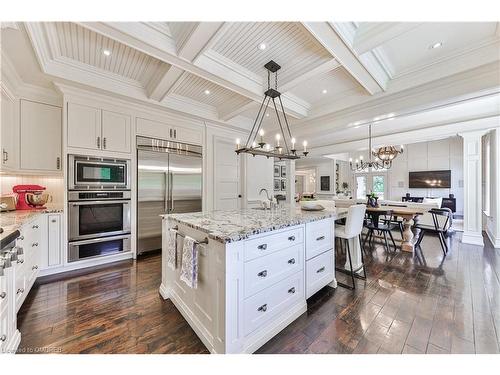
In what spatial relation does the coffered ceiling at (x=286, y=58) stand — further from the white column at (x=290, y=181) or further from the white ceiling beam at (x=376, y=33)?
the white column at (x=290, y=181)

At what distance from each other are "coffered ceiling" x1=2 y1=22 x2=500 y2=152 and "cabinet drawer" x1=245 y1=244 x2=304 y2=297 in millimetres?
1906

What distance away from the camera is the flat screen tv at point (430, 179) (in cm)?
839

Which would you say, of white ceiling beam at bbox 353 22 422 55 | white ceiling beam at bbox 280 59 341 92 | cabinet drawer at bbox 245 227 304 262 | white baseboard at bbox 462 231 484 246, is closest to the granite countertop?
cabinet drawer at bbox 245 227 304 262

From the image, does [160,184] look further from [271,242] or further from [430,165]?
[430,165]

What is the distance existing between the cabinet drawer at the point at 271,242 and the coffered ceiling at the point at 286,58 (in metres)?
1.74

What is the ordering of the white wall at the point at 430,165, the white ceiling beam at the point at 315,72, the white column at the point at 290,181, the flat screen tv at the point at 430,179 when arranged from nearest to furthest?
the white ceiling beam at the point at 315,72 → the white column at the point at 290,181 → the white wall at the point at 430,165 → the flat screen tv at the point at 430,179

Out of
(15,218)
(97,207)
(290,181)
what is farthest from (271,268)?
(290,181)

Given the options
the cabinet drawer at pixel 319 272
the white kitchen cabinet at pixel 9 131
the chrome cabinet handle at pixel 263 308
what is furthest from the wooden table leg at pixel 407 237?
the white kitchen cabinet at pixel 9 131

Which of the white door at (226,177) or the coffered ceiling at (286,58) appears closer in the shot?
the coffered ceiling at (286,58)

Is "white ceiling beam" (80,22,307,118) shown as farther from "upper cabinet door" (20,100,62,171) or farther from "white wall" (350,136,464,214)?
"white wall" (350,136,464,214)

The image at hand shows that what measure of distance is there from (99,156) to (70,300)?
186 centimetres

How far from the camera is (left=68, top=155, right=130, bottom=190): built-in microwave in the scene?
109 inches

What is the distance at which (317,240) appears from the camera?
2.13 m
